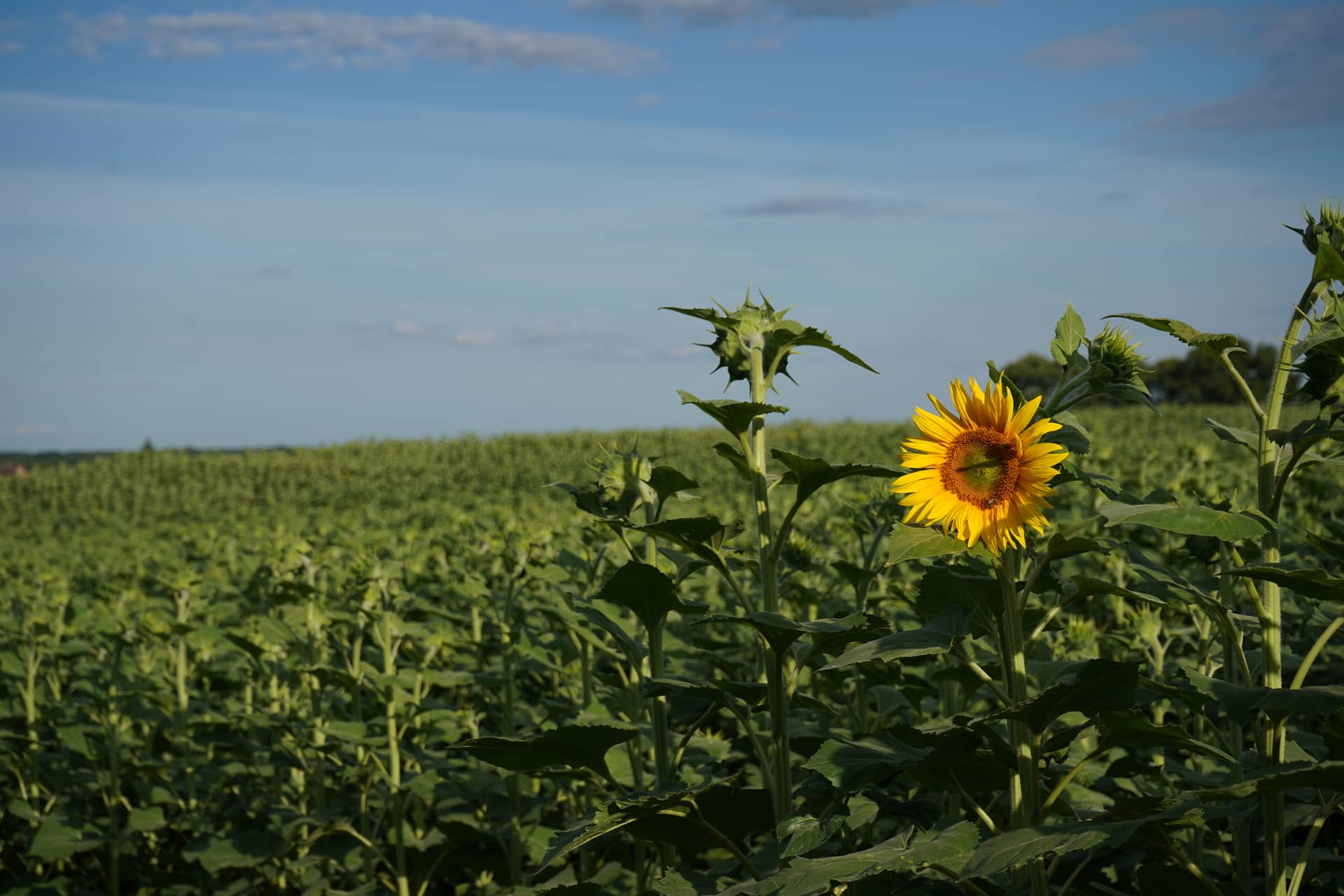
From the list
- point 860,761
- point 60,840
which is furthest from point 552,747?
point 60,840

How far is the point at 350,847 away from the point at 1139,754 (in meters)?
2.67

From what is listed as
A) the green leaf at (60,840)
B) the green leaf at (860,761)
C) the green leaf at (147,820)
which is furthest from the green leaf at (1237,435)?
the green leaf at (60,840)

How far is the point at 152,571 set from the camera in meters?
7.88

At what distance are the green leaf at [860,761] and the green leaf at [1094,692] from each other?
0.64ft

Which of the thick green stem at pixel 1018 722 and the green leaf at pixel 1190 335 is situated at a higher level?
the green leaf at pixel 1190 335

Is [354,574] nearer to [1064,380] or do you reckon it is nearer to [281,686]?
[281,686]

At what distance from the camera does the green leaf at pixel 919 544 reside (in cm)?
175

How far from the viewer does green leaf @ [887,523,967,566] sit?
5.74 ft

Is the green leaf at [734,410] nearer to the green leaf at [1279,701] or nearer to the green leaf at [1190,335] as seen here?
the green leaf at [1190,335]

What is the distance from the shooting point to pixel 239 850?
4102mm

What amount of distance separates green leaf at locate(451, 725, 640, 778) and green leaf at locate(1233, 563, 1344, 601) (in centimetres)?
119

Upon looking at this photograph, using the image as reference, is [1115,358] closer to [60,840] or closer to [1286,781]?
[1286,781]

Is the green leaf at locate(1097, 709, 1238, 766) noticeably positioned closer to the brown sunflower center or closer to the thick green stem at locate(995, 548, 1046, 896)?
the thick green stem at locate(995, 548, 1046, 896)

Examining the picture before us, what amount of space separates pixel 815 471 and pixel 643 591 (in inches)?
18.9
